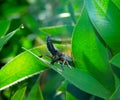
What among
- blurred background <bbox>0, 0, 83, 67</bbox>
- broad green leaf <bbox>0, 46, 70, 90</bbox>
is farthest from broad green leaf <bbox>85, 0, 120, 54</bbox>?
blurred background <bbox>0, 0, 83, 67</bbox>

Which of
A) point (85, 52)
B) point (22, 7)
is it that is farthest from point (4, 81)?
point (22, 7)

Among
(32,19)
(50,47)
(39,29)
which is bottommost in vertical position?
(32,19)

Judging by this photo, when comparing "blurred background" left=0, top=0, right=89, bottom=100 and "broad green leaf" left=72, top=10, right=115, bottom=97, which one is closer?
"broad green leaf" left=72, top=10, right=115, bottom=97

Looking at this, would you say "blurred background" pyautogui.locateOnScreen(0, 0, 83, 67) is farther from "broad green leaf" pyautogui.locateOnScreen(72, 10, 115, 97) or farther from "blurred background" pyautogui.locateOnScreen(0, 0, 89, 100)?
"broad green leaf" pyautogui.locateOnScreen(72, 10, 115, 97)

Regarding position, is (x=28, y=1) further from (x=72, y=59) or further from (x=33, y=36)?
(x=72, y=59)

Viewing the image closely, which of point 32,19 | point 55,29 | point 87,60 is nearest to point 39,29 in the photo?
point 55,29

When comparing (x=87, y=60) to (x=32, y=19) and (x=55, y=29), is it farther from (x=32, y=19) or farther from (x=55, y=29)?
(x=32, y=19)

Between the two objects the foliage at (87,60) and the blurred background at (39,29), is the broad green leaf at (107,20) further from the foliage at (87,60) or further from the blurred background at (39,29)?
the blurred background at (39,29)
